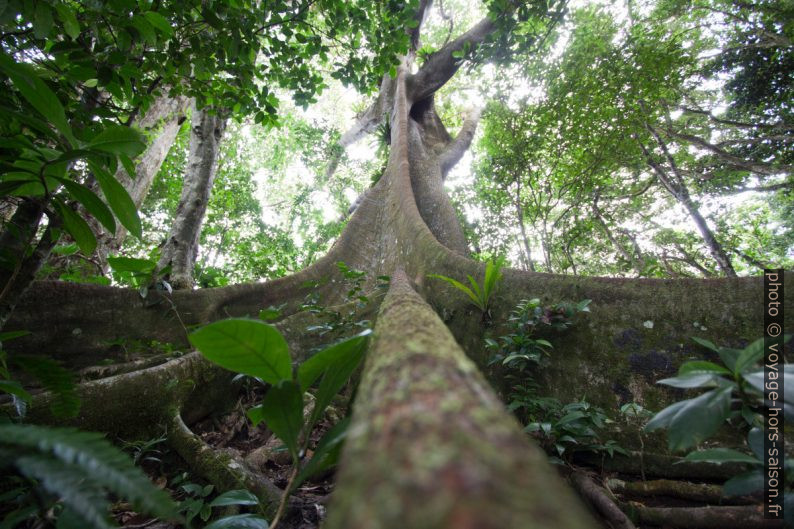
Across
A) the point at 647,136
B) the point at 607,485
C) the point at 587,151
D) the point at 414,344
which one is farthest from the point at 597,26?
the point at 414,344

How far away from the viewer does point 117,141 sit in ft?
3.67

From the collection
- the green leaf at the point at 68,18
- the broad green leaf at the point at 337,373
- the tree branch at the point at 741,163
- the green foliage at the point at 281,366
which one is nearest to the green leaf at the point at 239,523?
the green foliage at the point at 281,366

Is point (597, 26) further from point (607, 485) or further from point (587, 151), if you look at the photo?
point (607, 485)

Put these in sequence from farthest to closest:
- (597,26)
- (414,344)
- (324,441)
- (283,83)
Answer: (597,26), (283,83), (324,441), (414,344)

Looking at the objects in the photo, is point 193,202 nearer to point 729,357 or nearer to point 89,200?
point 89,200

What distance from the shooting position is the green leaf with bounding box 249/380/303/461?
0.80m

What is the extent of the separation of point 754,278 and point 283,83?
12.1 feet

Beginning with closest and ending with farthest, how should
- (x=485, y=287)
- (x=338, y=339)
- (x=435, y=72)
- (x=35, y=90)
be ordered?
1. (x=35, y=90)
2. (x=485, y=287)
3. (x=338, y=339)
4. (x=435, y=72)

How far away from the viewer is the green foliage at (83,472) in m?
0.47

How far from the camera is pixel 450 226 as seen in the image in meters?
5.01

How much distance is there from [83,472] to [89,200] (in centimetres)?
101

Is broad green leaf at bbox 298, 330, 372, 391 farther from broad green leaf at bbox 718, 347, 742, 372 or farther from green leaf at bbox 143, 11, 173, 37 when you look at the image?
green leaf at bbox 143, 11, 173, 37

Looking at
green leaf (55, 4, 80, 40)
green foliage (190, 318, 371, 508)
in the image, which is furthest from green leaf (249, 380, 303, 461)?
green leaf (55, 4, 80, 40)

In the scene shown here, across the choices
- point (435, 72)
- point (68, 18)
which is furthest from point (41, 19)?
point (435, 72)
